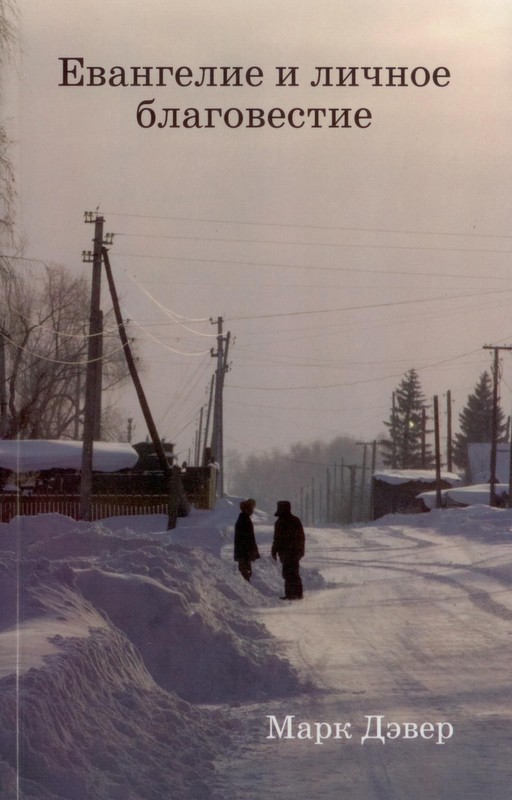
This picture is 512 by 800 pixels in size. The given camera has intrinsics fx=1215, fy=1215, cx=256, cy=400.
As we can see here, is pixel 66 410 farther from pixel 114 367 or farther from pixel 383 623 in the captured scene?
pixel 383 623

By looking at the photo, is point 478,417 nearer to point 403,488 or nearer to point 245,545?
point 403,488

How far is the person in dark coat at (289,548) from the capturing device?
16.9m

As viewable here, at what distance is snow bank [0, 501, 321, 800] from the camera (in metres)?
5.62

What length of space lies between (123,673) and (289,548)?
9.75m

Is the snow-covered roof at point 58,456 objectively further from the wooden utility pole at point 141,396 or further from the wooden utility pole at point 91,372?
the wooden utility pole at point 91,372

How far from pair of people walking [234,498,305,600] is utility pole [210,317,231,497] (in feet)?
112

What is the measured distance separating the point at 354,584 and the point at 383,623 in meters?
5.62

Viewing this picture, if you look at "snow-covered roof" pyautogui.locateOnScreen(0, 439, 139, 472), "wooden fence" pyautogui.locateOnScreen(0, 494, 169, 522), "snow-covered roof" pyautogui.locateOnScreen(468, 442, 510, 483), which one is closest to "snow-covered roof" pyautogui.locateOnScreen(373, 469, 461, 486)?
"snow-covered roof" pyautogui.locateOnScreen(468, 442, 510, 483)

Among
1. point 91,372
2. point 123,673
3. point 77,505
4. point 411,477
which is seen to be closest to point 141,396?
point 77,505

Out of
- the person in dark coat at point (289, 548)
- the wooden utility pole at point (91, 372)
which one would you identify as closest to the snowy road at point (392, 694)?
the person in dark coat at point (289, 548)

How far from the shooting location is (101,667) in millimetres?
7273

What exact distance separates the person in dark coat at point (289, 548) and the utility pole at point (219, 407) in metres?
34.2

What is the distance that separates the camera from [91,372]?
92.5ft

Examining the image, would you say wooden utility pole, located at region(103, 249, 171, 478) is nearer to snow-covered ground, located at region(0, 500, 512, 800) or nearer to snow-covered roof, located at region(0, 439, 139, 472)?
snow-covered roof, located at region(0, 439, 139, 472)
